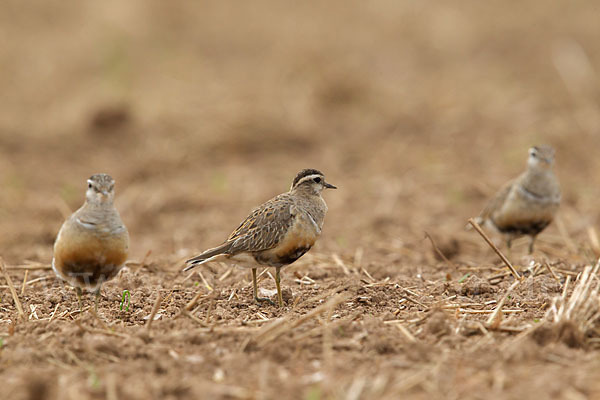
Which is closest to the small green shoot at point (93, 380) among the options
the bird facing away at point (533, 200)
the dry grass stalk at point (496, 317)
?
the dry grass stalk at point (496, 317)

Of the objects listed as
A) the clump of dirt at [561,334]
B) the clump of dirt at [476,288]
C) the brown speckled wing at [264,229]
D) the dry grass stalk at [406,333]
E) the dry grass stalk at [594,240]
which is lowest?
the dry grass stalk at [594,240]

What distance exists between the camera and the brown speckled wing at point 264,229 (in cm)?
675

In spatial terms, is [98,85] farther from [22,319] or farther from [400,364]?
[400,364]

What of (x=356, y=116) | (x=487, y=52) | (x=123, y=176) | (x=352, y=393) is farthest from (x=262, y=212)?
(x=487, y=52)

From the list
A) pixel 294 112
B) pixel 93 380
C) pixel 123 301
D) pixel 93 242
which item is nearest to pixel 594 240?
pixel 123 301

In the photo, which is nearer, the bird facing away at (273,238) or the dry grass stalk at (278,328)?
the dry grass stalk at (278,328)

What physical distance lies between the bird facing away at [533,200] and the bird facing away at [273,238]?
10.1 feet

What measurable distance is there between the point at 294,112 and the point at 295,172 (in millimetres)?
2957

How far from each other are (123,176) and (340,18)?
1413 cm

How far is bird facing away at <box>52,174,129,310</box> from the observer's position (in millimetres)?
6281

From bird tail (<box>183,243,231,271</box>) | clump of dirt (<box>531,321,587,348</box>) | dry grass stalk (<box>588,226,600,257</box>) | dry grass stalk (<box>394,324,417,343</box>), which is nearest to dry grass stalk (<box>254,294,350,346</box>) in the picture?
dry grass stalk (<box>394,324,417,343</box>)

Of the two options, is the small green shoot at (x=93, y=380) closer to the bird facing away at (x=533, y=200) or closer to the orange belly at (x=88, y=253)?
the orange belly at (x=88, y=253)

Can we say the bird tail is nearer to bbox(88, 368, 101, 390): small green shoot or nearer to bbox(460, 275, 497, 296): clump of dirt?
Result: bbox(88, 368, 101, 390): small green shoot

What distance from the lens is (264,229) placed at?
22.4 ft
